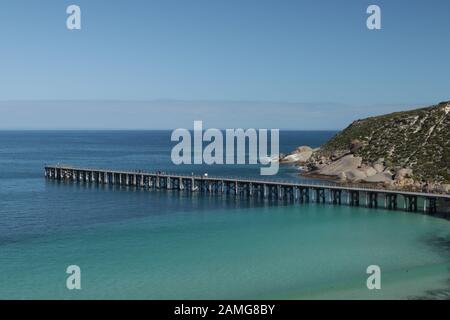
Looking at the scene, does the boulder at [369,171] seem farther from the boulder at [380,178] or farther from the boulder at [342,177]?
the boulder at [342,177]

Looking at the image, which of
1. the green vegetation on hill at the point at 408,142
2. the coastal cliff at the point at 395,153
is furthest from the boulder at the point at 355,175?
the green vegetation on hill at the point at 408,142

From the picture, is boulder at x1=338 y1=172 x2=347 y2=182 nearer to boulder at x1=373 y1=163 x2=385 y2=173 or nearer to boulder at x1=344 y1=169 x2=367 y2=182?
boulder at x1=344 y1=169 x2=367 y2=182

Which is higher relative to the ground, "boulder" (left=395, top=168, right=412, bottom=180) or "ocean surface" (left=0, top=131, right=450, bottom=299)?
"boulder" (left=395, top=168, right=412, bottom=180)

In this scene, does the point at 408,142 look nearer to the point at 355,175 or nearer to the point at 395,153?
the point at 395,153

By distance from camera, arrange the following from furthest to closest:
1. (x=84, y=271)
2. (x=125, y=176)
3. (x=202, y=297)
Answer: (x=125, y=176) < (x=84, y=271) < (x=202, y=297)

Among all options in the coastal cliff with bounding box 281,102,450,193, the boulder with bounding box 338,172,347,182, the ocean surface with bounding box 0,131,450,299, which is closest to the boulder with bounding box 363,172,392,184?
the coastal cliff with bounding box 281,102,450,193

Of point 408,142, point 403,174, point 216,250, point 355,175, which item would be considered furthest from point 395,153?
point 216,250

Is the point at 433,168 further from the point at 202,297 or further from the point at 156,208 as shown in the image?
the point at 202,297
